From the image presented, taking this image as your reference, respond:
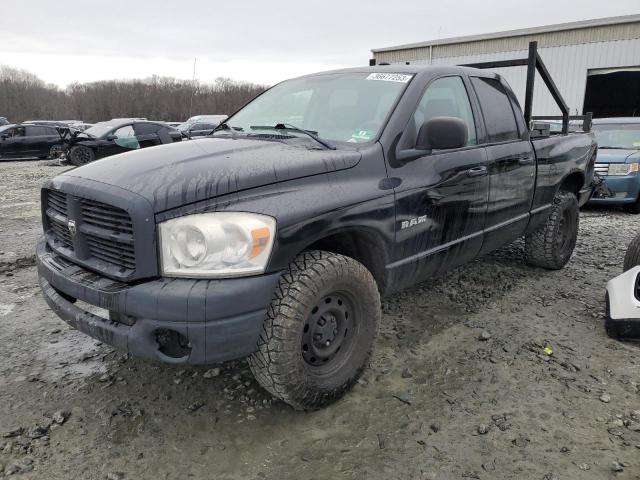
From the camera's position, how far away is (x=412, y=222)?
9.73ft

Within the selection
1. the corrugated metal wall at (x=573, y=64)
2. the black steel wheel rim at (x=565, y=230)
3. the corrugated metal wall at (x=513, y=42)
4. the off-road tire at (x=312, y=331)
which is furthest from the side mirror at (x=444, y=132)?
the corrugated metal wall at (x=513, y=42)

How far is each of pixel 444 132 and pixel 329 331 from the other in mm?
1307

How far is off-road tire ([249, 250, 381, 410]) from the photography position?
7.53 ft

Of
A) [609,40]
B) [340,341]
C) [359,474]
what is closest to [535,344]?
[340,341]

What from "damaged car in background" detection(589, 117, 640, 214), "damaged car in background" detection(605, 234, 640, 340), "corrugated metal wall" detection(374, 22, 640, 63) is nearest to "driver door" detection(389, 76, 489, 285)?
"damaged car in background" detection(605, 234, 640, 340)

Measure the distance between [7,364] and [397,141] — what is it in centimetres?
277

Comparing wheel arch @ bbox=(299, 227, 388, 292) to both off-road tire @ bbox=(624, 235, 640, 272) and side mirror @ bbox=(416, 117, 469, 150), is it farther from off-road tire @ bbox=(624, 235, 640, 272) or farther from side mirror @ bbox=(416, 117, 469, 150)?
off-road tire @ bbox=(624, 235, 640, 272)

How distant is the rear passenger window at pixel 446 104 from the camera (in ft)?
10.5

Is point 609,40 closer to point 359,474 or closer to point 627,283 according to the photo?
point 627,283

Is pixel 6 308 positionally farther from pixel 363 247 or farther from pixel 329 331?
Answer: pixel 363 247

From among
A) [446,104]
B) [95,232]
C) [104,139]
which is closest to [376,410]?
[95,232]

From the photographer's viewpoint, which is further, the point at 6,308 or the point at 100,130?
the point at 100,130

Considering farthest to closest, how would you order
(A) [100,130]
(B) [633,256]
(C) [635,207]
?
(A) [100,130], (C) [635,207], (B) [633,256]

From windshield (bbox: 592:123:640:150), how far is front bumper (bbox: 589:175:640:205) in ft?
2.67
